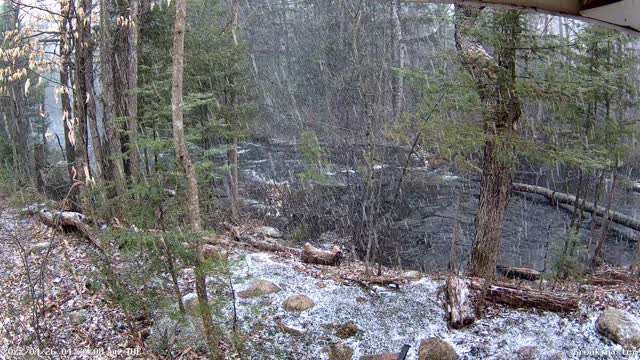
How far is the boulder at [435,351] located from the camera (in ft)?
18.1

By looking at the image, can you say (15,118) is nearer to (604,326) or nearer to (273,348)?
(273,348)

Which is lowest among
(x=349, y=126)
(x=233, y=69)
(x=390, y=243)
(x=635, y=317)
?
(x=390, y=243)

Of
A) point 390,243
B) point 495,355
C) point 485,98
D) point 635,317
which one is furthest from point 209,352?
point 390,243

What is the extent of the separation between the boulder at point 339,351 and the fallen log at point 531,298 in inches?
96.3

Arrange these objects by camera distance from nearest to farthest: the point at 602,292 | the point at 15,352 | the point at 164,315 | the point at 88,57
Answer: the point at 15,352 → the point at 164,315 → the point at 602,292 → the point at 88,57

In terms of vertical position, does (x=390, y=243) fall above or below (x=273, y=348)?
below

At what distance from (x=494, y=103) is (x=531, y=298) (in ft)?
9.72

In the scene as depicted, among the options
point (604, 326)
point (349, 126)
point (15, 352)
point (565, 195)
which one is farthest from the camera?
point (349, 126)

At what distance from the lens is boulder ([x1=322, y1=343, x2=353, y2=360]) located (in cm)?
552

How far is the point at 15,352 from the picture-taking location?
4801mm

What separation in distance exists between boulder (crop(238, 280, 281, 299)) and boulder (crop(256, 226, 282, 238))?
500 centimetres

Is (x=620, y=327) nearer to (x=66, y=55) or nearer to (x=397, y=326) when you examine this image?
(x=397, y=326)

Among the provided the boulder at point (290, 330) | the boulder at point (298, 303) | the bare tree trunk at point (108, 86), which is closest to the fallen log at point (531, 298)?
the boulder at point (298, 303)

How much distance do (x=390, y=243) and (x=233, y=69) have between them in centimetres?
686
